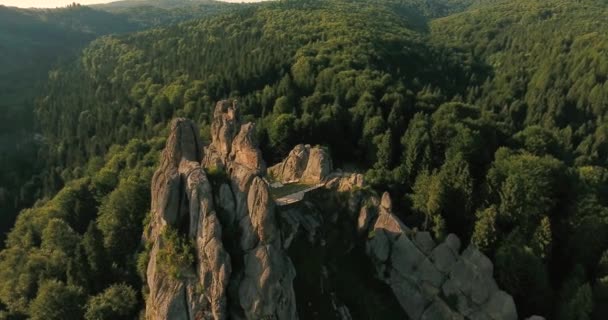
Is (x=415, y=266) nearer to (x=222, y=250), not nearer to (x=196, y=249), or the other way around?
(x=222, y=250)

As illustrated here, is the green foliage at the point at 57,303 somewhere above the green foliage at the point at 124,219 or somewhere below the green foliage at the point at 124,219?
below

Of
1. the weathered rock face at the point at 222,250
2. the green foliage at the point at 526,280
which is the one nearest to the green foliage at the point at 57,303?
the weathered rock face at the point at 222,250

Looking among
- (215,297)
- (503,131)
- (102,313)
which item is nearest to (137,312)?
(102,313)

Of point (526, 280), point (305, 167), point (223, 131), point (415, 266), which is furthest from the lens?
point (305, 167)

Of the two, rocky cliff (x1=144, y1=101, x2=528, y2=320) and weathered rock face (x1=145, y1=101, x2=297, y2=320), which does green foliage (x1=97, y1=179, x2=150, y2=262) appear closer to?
rocky cliff (x1=144, y1=101, x2=528, y2=320)

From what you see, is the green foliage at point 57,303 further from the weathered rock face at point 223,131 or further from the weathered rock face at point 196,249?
the weathered rock face at point 223,131

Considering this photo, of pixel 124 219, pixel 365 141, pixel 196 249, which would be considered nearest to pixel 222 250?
pixel 196 249

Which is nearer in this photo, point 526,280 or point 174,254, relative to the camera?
point 174,254
